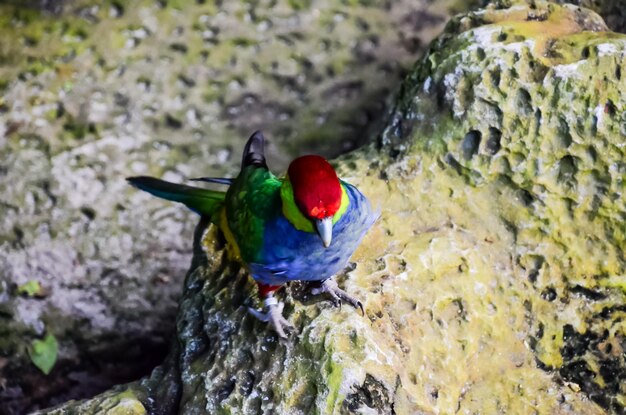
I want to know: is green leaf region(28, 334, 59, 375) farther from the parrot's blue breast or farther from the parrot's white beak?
the parrot's white beak

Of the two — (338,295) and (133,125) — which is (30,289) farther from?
(338,295)

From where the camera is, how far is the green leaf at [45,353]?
4066 millimetres

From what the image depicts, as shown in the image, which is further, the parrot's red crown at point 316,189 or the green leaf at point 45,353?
the green leaf at point 45,353

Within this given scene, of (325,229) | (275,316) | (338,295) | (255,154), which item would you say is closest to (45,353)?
(255,154)

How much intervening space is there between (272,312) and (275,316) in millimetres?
23

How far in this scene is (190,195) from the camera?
3.35m

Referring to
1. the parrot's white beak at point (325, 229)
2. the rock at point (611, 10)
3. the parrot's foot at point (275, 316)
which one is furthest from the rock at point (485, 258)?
the rock at point (611, 10)

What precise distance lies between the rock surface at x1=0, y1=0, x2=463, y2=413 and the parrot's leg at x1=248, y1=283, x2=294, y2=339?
1.51 m

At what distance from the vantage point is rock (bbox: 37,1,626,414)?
2.78 m

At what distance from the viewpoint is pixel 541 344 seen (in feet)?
9.78

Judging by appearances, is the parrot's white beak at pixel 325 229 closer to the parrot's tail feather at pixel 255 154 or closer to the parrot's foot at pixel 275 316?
the parrot's foot at pixel 275 316

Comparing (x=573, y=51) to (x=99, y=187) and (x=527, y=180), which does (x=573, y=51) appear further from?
(x=99, y=187)

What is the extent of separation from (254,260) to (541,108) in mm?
1403

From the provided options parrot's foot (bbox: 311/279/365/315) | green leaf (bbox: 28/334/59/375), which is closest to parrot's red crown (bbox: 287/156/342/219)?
parrot's foot (bbox: 311/279/365/315)
